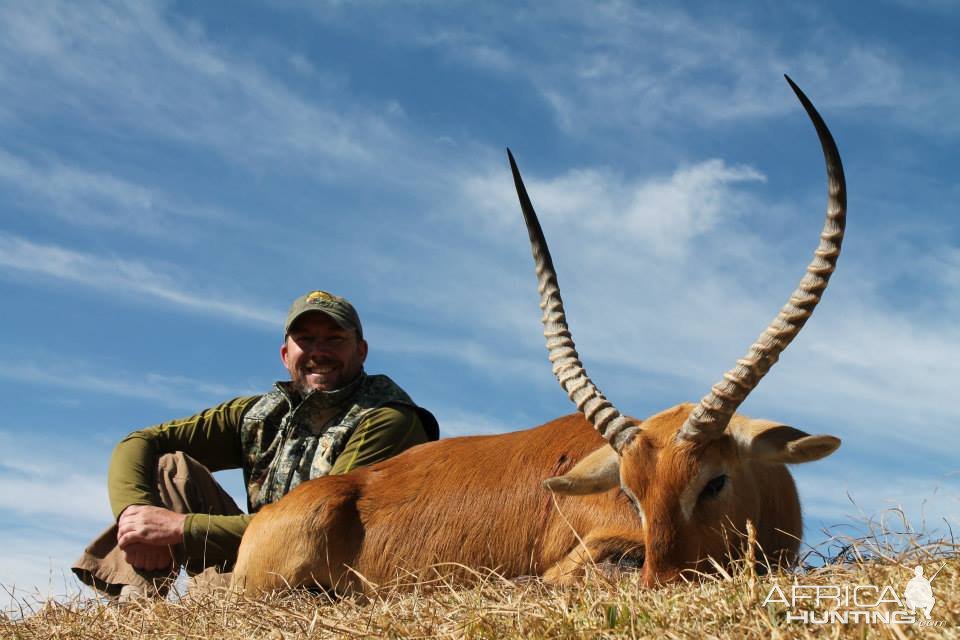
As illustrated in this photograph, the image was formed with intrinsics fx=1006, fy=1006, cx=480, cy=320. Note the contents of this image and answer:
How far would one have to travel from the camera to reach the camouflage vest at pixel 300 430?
738cm

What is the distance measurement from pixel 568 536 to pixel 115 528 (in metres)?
3.90

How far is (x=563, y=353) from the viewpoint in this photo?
5867mm

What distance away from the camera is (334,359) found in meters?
7.86

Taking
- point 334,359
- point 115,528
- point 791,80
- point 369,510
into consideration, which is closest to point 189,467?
point 115,528

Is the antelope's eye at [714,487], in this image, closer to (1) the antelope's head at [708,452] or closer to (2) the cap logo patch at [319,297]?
(1) the antelope's head at [708,452]

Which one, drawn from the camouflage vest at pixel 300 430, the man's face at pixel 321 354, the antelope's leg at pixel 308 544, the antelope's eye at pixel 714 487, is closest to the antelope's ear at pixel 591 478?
the antelope's eye at pixel 714 487

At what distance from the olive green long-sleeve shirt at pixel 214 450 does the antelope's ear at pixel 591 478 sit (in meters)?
2.12

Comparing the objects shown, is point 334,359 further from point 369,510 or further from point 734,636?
point 734,636

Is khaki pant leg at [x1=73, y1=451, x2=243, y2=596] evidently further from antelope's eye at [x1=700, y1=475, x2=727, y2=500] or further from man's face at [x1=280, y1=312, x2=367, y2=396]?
antelope's eye at [x1=700, y1=475, x2=727, y2=500]

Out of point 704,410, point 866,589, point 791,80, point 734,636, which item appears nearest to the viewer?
point 734,636

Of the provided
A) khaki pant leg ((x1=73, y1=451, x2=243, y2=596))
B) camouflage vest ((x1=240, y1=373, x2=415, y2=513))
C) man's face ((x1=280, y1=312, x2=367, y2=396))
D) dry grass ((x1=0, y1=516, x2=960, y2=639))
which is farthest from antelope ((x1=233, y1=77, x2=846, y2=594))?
khaki pant leg ((x1=73, y1=451, x2=243, y2=596))

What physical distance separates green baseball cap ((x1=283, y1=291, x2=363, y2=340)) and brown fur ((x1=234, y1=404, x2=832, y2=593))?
160cm

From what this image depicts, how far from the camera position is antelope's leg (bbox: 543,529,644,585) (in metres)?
5.26

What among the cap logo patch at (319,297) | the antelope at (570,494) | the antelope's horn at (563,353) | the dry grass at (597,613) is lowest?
the dry grass at (597,613)
